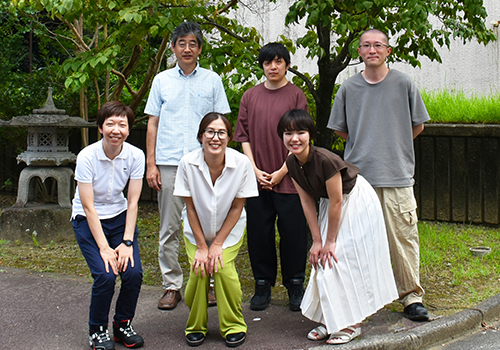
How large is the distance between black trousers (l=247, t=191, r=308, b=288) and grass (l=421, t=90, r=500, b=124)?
4.49m

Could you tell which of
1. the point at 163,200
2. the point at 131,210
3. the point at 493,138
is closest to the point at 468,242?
the point at 493,138

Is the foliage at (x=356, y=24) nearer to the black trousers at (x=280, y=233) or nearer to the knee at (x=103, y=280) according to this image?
the black trousers at (x=280, y=233)

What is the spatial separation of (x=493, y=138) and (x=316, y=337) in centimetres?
479

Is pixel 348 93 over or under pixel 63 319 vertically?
over

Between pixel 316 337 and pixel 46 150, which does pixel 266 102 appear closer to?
pixel 316 337

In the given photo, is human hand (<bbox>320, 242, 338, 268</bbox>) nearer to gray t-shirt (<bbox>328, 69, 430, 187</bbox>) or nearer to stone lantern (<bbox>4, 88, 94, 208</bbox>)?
gray t-shirt (<bbox>328, 69, 430, 187</bbox>)

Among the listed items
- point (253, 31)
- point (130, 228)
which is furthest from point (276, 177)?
point (253, 31)

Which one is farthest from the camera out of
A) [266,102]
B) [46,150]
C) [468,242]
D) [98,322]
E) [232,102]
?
[46,150]

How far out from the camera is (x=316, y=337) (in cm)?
382

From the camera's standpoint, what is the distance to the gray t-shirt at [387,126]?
407cm

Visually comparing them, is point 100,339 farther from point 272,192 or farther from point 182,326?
point 272,192

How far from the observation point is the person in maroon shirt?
171 inches

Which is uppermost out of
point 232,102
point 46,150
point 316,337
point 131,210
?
point 232,102

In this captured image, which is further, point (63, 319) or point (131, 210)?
point (63, 319)
